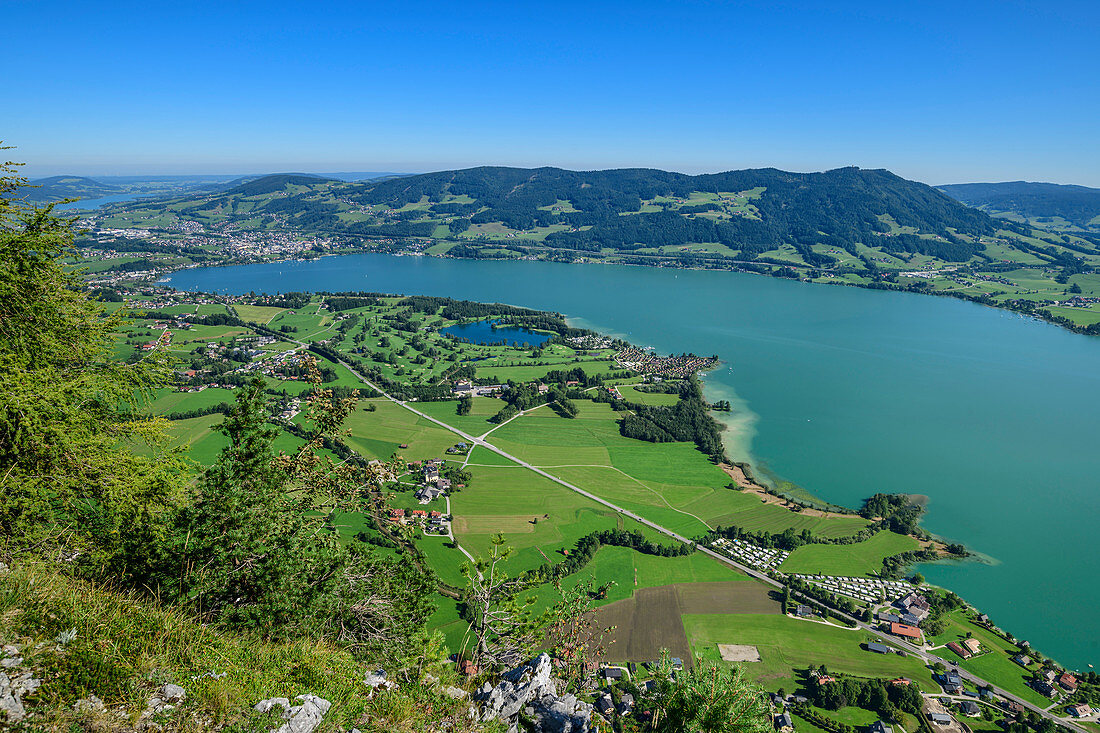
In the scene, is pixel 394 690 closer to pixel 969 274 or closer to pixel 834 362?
pixel 834 362

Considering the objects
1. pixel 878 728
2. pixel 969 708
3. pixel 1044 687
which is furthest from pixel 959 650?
pixel 878 728

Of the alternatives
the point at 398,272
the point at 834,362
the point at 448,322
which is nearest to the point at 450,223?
the point at 398,272

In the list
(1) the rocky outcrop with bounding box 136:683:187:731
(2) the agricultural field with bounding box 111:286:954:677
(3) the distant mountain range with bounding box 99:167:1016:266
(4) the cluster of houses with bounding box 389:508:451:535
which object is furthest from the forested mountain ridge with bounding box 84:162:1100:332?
(1) the rocky outcrop with bounding box 136:683:187:731

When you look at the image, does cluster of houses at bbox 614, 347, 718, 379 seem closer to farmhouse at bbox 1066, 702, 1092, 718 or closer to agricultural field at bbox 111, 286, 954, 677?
agricultural field at bbox 111, 286, 954, 677

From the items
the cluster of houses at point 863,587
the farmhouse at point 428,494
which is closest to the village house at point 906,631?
the cluster of houses at point 863,587

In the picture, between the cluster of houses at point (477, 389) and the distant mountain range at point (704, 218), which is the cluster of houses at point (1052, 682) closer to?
the cluster of houses at point (477, 389)

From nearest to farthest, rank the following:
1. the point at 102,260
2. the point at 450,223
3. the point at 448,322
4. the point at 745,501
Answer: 1. the point at 745,501
2. the point at 448,322
3. the point at 102,260
4. the point at 450,223
